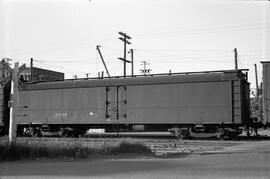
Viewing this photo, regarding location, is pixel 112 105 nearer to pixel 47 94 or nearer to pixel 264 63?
pixel 47 94

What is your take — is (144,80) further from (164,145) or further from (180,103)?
(164,145)

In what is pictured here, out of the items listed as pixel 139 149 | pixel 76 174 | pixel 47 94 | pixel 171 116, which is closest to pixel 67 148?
pixel 139 149

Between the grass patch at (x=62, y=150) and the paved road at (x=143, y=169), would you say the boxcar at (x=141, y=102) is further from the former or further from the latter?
the paved road at (x=143, y=169)

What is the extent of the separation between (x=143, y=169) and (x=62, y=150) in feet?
15.2

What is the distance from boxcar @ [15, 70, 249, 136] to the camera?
929 inches

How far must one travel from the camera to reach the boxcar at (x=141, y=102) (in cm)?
2359

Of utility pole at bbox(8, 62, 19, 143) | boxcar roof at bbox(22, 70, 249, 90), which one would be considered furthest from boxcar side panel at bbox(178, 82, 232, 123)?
utility pole at bbox(8, 62, 19, 143)

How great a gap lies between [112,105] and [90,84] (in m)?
2.31

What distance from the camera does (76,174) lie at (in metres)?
10.2

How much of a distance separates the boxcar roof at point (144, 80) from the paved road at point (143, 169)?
10.9 meters

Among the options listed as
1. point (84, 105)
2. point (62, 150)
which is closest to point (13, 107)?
point (62, 150)

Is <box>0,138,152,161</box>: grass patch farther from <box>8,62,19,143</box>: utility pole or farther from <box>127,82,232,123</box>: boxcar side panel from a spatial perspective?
<box>127,82,232,123</box>: boxcar side panel

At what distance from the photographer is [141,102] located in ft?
83.7

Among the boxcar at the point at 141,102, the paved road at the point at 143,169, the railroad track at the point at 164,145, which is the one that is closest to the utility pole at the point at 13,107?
the railroad track at the point at 164,145
